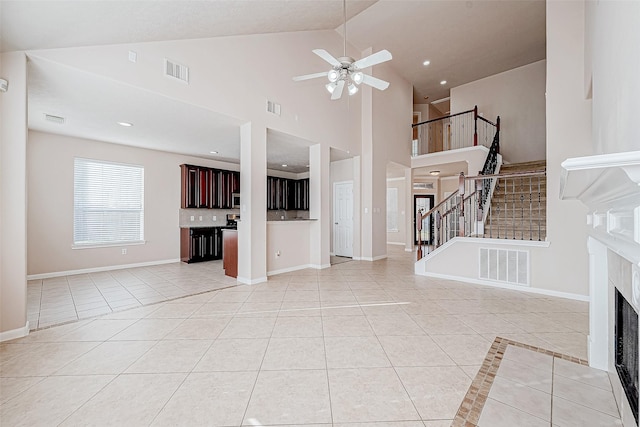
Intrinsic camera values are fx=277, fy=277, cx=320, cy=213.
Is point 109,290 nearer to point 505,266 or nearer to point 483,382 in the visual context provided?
point 483,382

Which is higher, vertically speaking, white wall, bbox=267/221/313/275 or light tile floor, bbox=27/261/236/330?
white wall, bbox=267/221/313/275

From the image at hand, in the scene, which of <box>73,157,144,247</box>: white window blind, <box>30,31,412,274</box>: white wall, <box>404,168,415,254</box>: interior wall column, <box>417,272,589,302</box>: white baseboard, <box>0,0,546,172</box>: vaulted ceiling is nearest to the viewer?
<box>0,0,546,172</box>: vaulted ceiling

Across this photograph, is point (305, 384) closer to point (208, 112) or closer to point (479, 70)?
point (208, 112)

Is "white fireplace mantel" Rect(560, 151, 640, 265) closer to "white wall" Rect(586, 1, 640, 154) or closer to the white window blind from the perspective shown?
"white wall" Rect(586, 1, 640, 154)

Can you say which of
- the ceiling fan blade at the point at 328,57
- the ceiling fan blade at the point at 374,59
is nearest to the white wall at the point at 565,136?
the ceiling fan blade at the point at 374,59

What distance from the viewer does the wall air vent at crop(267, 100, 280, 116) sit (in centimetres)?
483

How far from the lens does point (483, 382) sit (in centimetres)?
198

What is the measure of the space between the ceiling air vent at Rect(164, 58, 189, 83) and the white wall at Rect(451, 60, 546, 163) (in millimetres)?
8645

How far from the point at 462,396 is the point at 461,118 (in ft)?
29.5

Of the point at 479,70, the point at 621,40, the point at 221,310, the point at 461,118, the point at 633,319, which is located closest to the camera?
the point at 633,319

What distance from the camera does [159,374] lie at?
2076 mm

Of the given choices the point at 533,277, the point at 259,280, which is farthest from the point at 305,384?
the point at 533,277

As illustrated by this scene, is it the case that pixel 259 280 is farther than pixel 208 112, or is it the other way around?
pixel 259 280

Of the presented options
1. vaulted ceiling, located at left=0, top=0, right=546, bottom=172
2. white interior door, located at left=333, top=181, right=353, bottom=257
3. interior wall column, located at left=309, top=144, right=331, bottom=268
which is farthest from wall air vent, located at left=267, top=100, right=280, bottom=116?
white interior door, located at left=333, top=181, right=353, bottom=257
